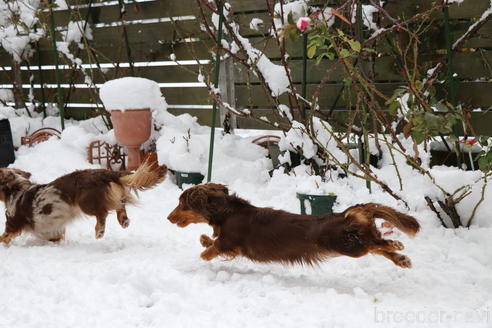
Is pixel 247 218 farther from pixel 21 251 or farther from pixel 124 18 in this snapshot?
pixel 124 18

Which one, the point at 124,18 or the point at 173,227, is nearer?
the point at 173,227

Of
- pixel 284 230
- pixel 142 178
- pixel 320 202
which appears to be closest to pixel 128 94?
pixel 142 178

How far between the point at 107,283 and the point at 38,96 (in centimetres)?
601

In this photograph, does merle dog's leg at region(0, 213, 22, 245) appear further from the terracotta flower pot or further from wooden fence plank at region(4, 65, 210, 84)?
wooden fence plank at region(4, 65, 210, 84)

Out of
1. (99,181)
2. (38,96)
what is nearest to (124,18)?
(38,96)

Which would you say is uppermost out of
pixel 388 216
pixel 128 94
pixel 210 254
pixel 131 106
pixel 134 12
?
pixel 134 12

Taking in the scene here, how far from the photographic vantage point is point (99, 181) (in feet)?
12.5

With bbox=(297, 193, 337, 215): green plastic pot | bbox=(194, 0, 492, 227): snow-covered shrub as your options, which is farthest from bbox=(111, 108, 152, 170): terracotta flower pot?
bbox=(297, 193, 337, 215): green plastic pot

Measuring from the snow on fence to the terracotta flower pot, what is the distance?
2.35ft

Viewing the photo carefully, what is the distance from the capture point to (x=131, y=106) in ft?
18.8

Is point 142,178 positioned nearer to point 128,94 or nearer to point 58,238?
point 58,238

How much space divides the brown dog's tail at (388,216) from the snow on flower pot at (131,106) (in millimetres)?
3536

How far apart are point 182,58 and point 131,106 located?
1228mm

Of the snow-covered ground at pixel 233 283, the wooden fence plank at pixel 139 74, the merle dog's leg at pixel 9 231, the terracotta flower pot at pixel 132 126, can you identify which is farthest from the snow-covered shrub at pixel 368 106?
the merle dog's leg at pixel 9 231
